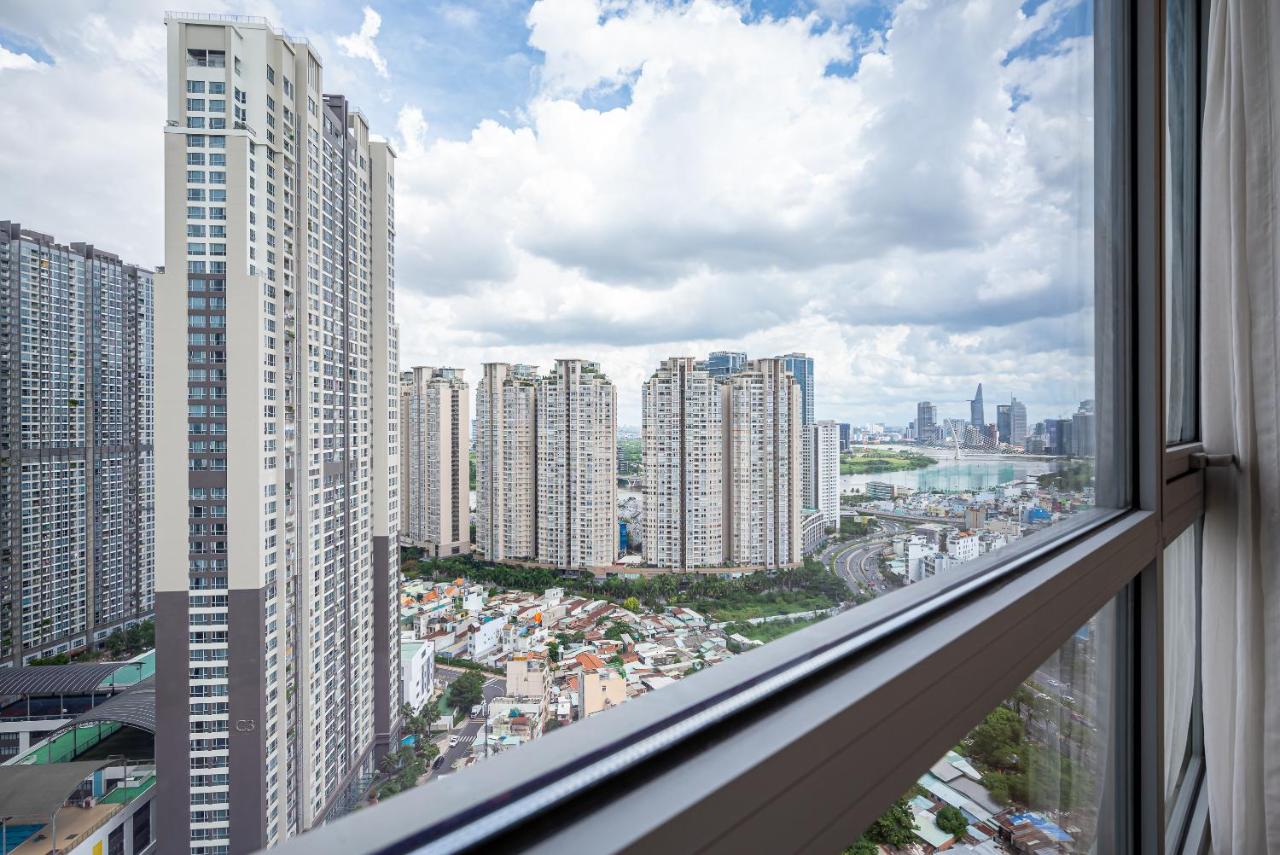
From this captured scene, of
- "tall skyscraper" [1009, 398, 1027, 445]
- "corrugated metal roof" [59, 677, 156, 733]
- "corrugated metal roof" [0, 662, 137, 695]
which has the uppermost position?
"tall skyscraper" [1009, 398, 1027, 445]

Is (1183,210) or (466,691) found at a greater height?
(1183,210)

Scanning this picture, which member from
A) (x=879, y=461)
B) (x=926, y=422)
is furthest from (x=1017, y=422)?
(x=879, y=461)

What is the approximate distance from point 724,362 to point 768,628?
8.9 inches

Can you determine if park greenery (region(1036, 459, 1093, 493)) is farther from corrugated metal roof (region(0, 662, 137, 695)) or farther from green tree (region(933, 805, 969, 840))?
corrugated metal roof (region(0, 662, 137, 695))

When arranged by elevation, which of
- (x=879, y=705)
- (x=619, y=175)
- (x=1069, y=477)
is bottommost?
(x=879, y=705)

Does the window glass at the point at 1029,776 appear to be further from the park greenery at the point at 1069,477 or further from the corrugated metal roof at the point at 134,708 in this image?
the corrugated metal roof at the point at 134,708

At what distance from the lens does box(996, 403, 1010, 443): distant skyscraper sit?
1.01 meters

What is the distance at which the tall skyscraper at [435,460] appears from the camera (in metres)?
0.40

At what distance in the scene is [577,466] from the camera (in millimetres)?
508

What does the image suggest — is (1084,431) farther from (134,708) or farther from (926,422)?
(134,708)

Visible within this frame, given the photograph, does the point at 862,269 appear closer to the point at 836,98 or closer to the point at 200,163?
the point at 836,98

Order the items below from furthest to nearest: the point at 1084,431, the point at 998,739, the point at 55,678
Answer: the point at 1084,431 < the point at 998,739 < the point at 55,678

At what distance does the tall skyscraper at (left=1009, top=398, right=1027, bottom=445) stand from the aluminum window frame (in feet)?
0.52

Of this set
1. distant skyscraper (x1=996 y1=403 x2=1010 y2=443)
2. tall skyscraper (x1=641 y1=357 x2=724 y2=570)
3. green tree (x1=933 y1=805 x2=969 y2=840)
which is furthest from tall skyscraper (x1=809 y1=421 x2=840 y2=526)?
distant skyscraper (x1=996 y1=403 x2=1010 y2=443)
